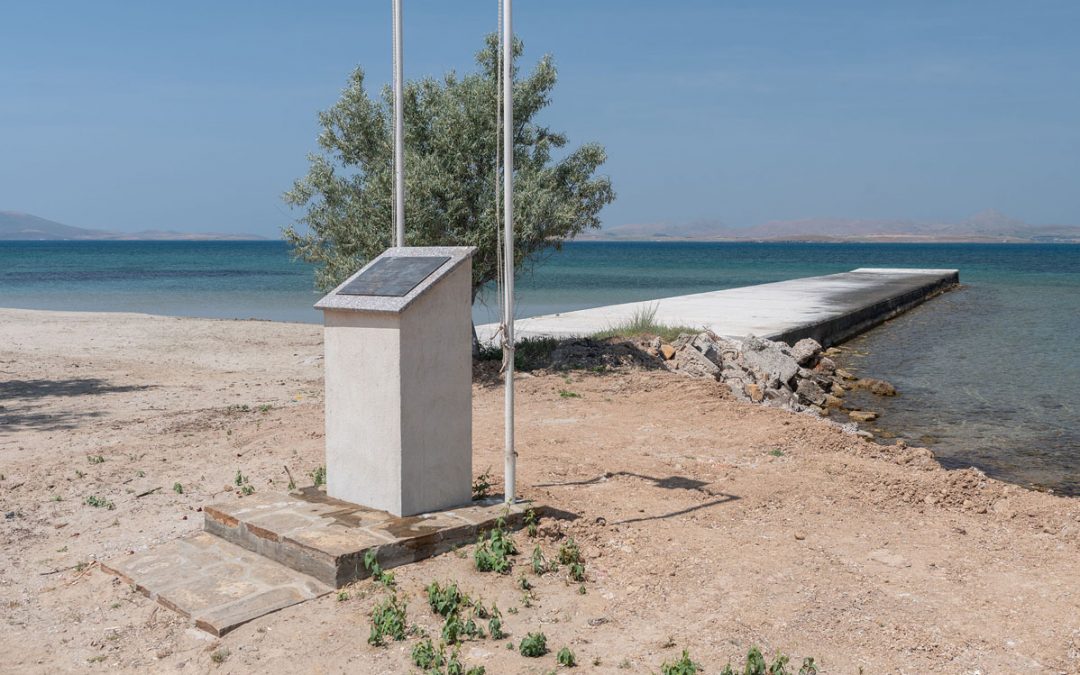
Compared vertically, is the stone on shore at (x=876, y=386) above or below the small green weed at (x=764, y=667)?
below

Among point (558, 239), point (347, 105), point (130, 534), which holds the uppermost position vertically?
point (347, 105)

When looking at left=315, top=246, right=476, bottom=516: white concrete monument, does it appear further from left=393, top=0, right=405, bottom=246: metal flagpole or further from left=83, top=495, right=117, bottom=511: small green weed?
left=83, top=495, right=117, bottom=511: small green weed

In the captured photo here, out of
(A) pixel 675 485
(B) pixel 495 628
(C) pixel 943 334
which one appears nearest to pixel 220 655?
(B) pixel 495 628

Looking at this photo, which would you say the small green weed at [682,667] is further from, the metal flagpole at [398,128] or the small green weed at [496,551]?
the metal flagpole at [398,128]

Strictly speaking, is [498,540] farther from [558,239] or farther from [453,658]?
[558,239]

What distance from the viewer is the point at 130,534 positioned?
6.83 metres

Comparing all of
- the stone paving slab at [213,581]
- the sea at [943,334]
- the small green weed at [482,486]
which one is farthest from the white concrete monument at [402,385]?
the sea at [943,334]

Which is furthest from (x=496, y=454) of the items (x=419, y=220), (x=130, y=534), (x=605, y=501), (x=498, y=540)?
(x=419, y=220)

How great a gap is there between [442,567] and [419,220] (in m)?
7.67

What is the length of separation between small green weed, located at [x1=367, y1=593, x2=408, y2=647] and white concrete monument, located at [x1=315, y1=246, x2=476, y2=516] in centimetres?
121

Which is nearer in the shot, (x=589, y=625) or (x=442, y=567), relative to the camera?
(x=589, y=625)

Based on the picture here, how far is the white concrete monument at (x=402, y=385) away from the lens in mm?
6191

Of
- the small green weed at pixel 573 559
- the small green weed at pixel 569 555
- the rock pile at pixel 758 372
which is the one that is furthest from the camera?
the rock pile at pixel 758 372

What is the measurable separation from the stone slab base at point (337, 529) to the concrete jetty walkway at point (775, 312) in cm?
968
